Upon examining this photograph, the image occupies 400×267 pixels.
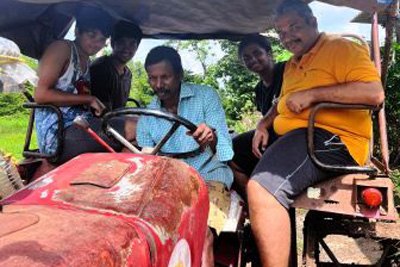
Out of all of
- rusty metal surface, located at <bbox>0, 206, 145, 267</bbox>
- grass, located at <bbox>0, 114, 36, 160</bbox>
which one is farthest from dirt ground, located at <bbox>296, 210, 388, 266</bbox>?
grass, located at <bbox>0, 114, 36, 160</bbox>

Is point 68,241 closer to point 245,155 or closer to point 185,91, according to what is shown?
point 185,91

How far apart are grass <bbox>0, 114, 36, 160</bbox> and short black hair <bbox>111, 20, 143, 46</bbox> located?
42.9 feet

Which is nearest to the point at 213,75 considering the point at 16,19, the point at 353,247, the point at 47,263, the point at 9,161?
the point at 353,247

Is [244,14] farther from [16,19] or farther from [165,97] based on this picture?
[16,19]

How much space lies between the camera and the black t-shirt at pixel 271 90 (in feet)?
12.9

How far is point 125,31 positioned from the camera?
3.80 m

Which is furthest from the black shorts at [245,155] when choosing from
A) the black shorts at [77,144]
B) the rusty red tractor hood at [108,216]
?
the rusty red tractor hood at [108,216]

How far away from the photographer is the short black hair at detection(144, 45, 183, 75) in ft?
9.51

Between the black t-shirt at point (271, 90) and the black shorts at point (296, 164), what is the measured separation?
1.23m

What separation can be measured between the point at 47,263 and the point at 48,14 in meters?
2.61

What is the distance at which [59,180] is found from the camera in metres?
1.70

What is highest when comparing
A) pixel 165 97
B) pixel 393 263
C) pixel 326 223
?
pixel 165 97

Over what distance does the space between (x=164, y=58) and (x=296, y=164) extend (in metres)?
1.04

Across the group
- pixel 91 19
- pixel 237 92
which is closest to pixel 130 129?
pixel 91 19
